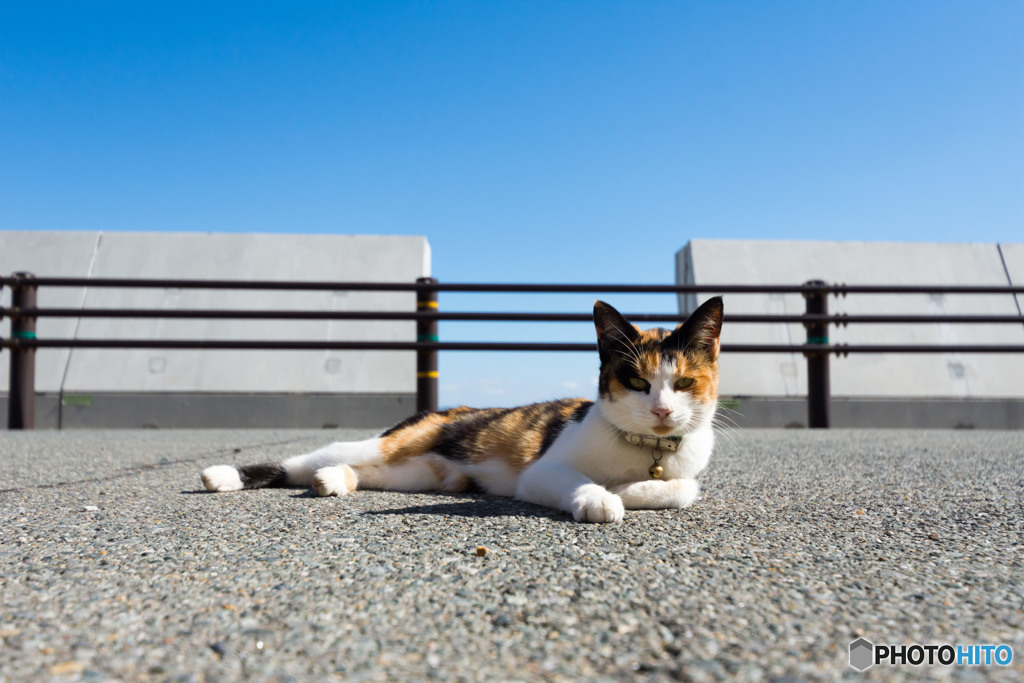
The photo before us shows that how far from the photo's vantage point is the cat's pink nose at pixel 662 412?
184cm

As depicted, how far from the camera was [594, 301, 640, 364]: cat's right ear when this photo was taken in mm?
1995

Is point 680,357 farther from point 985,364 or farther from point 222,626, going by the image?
point 985,364

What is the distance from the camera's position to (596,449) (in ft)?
6.60

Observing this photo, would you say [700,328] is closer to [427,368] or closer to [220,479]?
[220,479]

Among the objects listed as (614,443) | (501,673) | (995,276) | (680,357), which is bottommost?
(501,673)

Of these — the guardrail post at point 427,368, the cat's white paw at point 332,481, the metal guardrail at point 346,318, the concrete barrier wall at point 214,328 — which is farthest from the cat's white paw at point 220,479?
the concrete barrier wall at point 214,328

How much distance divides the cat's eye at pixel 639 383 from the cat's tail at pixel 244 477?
4.32ft

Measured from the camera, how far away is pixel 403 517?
1772 mm

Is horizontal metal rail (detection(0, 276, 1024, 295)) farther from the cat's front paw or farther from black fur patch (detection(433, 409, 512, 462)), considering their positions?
the cat's front paw

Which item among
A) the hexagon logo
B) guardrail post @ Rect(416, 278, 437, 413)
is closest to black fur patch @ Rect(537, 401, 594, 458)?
the hexagon logo

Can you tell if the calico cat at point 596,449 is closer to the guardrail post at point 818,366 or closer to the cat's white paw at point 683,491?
the cat's white paw at point 683,491

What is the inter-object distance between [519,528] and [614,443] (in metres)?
0.51

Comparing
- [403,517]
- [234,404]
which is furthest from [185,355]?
[403,517]

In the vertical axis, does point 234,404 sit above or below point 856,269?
below
